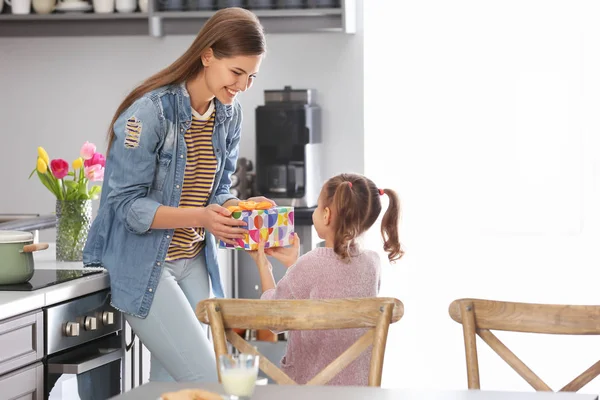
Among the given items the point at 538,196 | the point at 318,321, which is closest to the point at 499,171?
the point at 538,196

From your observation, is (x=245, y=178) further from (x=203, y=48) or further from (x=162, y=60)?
(x=203, y=48)

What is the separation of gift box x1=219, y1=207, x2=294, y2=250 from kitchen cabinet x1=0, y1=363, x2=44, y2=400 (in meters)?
0.56

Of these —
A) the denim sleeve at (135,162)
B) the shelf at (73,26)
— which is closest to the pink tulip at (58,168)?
the denim sleeve at (135,162)

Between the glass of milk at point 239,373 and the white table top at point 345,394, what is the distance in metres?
0.06

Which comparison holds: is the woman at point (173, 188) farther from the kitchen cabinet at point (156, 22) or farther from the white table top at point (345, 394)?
the kitchen cabinet at point (156, 22)

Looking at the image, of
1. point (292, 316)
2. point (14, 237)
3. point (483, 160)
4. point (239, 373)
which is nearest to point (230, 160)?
point (14, 237)

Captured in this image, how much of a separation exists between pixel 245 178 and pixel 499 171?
1217 mm

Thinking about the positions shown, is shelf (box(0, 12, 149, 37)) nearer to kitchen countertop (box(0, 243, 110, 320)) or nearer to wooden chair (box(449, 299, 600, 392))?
kitchen countertop (box(0, 243, 110, 320))

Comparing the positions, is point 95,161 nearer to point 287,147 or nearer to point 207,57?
point 207,57

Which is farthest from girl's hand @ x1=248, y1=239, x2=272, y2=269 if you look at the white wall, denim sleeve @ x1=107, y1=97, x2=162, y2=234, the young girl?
the white wall

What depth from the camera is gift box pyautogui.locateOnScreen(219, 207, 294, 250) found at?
2412mm

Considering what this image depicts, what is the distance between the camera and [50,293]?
2258mm

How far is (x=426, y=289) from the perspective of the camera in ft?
15.1

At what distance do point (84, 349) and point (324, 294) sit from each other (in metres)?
0.62
